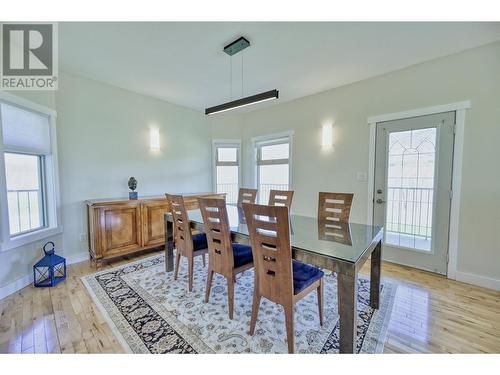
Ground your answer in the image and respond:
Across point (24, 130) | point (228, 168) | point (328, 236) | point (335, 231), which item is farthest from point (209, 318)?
point (228, 168)

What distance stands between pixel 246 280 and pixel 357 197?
6.99 feet

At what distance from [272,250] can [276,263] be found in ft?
0.31

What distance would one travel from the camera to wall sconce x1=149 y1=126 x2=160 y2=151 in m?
3.84

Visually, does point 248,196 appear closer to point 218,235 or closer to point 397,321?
point 218,235

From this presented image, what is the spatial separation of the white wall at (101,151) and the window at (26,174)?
0.14 metres

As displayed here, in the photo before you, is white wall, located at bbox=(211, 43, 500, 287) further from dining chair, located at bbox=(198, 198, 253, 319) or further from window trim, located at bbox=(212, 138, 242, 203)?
dining chair, located at bbox=(198, 198, 253, 319)

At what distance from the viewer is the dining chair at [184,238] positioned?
2.29 metres

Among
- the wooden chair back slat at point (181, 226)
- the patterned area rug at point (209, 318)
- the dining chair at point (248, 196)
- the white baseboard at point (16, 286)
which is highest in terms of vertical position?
the dining chair at point (248, 196)

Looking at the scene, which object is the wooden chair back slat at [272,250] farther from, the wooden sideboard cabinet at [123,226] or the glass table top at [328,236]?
the wooden sideboard cabinet at [123,226]

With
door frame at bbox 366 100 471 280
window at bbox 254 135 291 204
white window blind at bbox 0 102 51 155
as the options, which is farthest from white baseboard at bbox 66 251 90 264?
door frame at bbox 366 100 471 280

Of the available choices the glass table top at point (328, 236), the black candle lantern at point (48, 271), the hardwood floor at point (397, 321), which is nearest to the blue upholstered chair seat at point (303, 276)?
the glass table top at point (328, 236)

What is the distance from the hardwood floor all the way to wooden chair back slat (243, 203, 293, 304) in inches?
36.1
